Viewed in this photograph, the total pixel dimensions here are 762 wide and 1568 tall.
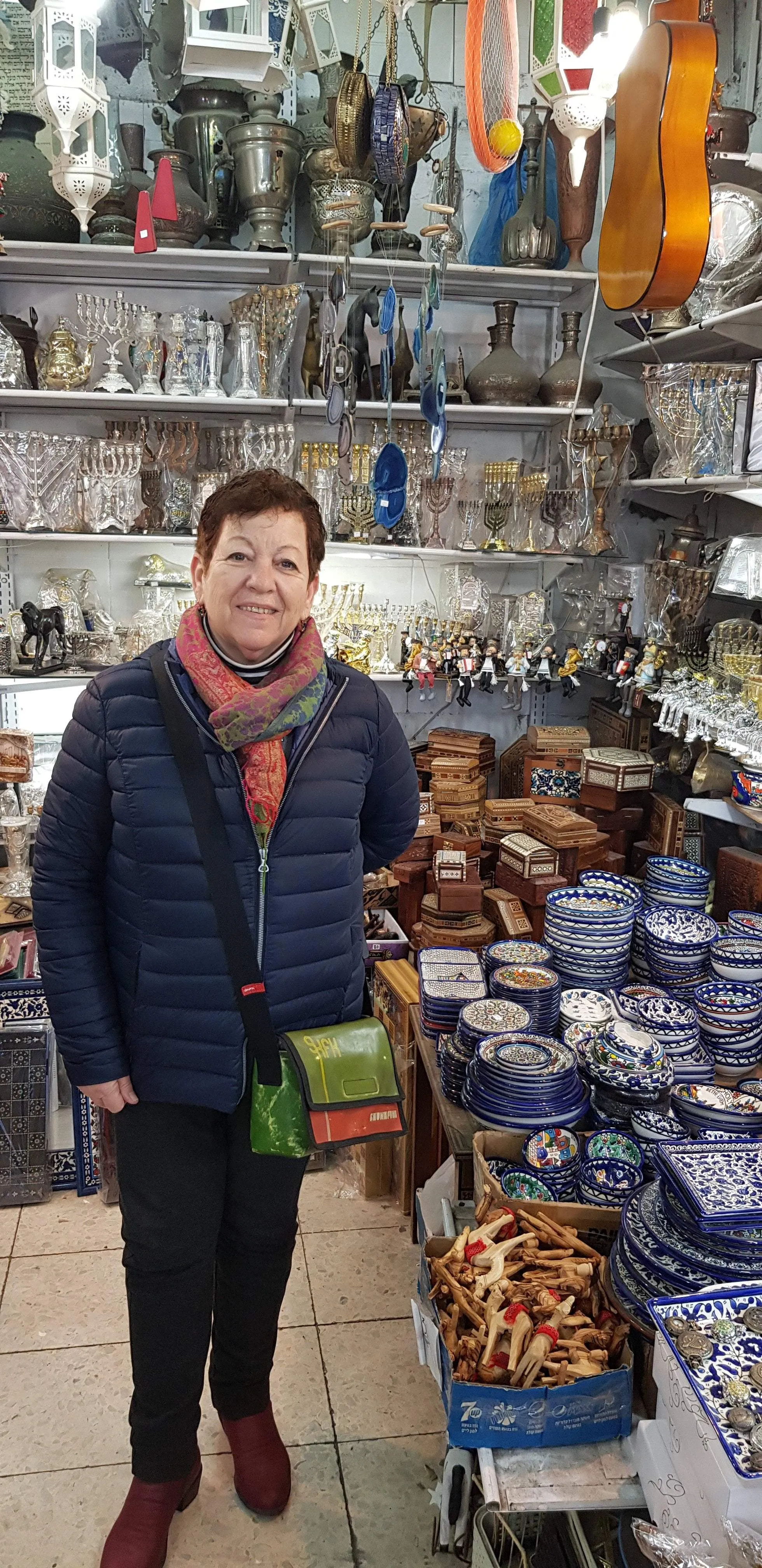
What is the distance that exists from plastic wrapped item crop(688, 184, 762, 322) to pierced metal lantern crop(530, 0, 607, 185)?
83 cm

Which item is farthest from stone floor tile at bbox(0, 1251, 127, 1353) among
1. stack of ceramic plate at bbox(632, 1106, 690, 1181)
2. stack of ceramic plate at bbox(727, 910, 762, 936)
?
stack of ceramic plate at bbox(727, 910, 762, 936)

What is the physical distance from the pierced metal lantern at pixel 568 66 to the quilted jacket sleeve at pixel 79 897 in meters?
1.26

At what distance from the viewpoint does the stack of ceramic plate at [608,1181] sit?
6.01ft

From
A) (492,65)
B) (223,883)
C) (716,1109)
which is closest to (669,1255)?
(716,1109)

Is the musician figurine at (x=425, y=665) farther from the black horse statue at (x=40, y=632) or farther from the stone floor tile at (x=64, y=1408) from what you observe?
the stone floor tile at (x=64, y=1408)

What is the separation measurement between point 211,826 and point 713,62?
1250mm

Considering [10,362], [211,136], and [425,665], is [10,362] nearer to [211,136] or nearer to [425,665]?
[211,136]

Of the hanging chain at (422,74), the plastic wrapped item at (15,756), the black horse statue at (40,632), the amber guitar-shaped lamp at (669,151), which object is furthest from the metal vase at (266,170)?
the amber guitar-shaped lamp at (669,151)

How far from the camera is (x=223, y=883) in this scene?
159 centimetres

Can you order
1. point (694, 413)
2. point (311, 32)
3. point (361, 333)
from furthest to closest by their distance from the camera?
point (361, 333)
point (694, 413)
point (311, 32)

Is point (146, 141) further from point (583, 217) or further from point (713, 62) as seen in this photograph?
point (713, 62)

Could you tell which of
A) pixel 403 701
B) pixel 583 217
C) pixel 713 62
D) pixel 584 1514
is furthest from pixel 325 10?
pixel 584 1514

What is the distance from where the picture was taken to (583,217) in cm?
336

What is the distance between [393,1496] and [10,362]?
10.0 feet
